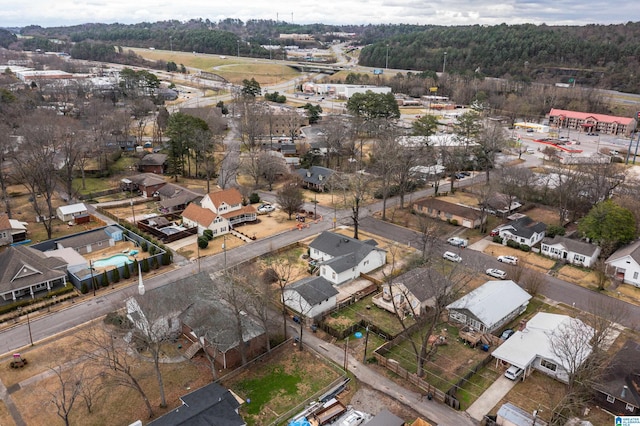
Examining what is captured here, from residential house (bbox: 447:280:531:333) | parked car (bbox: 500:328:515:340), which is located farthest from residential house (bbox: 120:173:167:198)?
parked car (bbox: 500:328:515:340)

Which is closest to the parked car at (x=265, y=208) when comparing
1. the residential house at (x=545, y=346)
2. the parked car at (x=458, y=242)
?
the parked car at (x=458, y=242)

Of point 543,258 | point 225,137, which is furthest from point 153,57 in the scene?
point 543,258

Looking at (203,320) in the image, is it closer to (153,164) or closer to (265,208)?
(265,208)

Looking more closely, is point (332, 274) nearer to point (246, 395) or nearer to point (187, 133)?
point (246, 395)

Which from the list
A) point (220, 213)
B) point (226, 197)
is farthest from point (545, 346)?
point (226, 197)

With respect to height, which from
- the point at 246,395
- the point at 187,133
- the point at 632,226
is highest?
the point at 187,133
